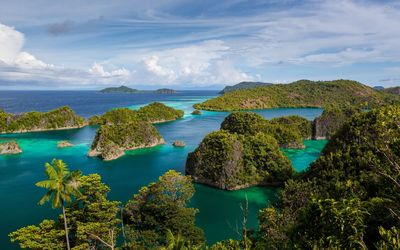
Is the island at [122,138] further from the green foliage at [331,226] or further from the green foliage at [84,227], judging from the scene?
the green foliage at [331,226]

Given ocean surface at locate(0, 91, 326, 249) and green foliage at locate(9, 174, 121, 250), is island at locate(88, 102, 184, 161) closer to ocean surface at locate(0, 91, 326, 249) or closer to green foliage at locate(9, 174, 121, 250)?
ocean surface at locate(0, 91, 326, 249)

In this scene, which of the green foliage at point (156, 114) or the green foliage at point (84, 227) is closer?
the green foliage at point (84, 227)

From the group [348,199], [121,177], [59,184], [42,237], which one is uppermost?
[348,199]

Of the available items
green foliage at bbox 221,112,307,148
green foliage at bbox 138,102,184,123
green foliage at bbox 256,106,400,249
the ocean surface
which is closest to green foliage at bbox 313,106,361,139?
green foliage at bbox 221,112,307,148

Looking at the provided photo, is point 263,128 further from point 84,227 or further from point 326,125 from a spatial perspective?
point 84,227

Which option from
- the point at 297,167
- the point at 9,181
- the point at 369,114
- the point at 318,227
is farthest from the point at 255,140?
the point at 9,181

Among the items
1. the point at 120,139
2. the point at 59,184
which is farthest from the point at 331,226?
the point at 120,139

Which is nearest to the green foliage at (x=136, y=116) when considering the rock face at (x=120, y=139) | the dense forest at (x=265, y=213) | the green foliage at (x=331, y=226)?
the rock face at (x=120, y=139)

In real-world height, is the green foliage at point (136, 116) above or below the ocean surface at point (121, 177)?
above
